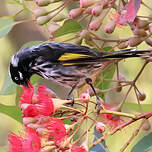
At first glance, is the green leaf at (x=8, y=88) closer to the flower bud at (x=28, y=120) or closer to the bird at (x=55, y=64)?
the bird at (x=55, y=64)

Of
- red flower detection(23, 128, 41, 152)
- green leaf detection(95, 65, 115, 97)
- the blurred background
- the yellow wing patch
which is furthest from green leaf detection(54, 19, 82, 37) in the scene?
red flower detection(23, 128, 41, 152)

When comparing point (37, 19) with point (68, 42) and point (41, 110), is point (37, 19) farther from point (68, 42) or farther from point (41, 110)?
point (41, 110)

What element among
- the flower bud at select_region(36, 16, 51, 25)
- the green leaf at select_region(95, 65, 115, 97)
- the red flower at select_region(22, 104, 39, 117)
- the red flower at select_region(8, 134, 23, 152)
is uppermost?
the flower bud at select_region(36, 16, 51, 25)

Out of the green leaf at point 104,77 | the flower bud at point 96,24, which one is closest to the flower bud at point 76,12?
the flower bud at point 96,24

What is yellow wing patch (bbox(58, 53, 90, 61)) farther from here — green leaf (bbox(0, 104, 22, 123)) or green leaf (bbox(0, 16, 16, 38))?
green leaf (bbox(0, 104, 22, 123))

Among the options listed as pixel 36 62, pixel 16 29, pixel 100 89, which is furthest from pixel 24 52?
pixel 16 29

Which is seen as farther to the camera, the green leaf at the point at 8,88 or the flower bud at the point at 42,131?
the green leaf at the point at 8,88

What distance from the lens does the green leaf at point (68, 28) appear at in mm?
3467

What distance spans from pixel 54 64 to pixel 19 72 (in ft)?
1.03

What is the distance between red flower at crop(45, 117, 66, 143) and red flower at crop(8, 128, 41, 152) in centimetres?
9

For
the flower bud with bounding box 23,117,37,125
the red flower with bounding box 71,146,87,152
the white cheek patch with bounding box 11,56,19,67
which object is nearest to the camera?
the red flower with bounding box 71,146,87,152

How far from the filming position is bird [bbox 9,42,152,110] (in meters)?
3.75

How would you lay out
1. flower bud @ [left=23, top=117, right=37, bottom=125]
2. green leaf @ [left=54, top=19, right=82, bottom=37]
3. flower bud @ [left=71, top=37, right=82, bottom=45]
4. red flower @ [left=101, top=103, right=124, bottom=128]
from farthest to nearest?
green leaf @ [left=54, top=19, right=82, bottom=37] → flower bud @ [left=71, top=37, right=82, bottom=45] → red flower @ [left=101, top=103, right=124, bottom=128] → flower bud @ [left=23, top=117, right=37, bottom=125]

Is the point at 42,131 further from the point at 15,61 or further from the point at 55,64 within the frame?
the point at 15,61
